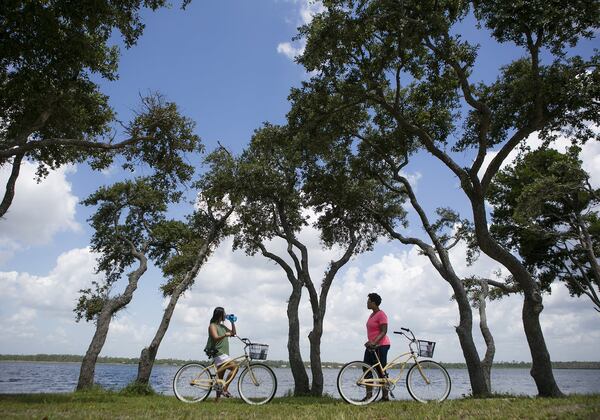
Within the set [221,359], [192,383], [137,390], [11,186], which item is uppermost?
[11,186]

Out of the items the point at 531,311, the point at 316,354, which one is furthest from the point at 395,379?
the point at 316,354

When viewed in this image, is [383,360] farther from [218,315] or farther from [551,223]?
[551,223]

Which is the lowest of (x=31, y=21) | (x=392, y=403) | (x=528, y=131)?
(x=392, y=403)

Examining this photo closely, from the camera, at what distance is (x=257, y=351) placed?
1056cm

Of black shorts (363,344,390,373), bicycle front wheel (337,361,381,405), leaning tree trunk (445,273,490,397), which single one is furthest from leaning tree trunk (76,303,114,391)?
leaning tree trunk (445,273,490,397)

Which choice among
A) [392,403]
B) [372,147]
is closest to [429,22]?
[372,147]

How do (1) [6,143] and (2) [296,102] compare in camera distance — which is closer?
(1) [6,143]

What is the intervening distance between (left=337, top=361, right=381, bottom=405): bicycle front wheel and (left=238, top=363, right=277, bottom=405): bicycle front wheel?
5.80ft

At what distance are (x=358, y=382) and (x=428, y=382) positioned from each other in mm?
1498

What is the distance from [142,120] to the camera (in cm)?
1281

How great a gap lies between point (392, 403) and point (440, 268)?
7743 millimetres

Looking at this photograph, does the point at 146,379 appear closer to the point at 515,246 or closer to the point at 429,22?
the point at 429,22

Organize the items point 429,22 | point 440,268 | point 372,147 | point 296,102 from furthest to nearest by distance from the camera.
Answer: point 372,147
point 440,268
point 296,102
point 429,22

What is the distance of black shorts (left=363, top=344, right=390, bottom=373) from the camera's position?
32.5ft
